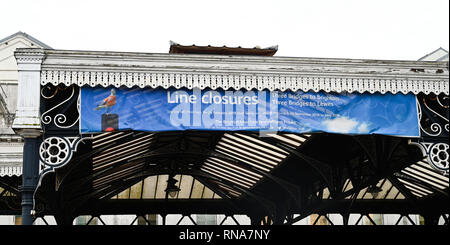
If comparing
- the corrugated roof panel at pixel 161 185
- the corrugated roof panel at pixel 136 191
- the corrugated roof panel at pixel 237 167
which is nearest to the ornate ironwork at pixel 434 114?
the corrugated roof panel at pixel 237 167

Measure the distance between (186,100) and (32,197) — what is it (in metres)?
2.37

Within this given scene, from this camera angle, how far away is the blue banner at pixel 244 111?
894cm

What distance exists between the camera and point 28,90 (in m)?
8.64

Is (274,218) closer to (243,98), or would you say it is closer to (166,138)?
(166,138)

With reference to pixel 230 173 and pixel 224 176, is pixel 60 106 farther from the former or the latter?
pixel 224 176

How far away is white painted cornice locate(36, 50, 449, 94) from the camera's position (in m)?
8.91

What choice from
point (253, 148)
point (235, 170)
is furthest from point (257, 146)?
point (235, 170)

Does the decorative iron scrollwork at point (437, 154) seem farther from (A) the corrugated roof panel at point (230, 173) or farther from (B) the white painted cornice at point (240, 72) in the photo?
(A) the corrugated roof panel at point (230, 173)

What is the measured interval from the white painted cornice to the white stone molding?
0.11 m

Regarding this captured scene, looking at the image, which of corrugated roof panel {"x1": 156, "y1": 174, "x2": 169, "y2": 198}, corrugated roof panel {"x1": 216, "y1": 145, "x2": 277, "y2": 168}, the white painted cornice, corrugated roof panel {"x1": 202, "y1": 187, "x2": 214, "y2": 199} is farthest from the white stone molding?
corrugated roof panel {"x1": 202, "y1": 187, "x2": 214, "y2": 199}

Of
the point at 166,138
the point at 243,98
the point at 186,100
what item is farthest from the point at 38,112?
the point at 166,138

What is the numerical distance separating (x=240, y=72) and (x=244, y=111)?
0.54 meters

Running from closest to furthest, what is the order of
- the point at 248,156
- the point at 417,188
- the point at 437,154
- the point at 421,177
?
the point at 437,154, the point at 248,156, the point at 421,177, the point at 417,188

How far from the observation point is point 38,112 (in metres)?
8.57
